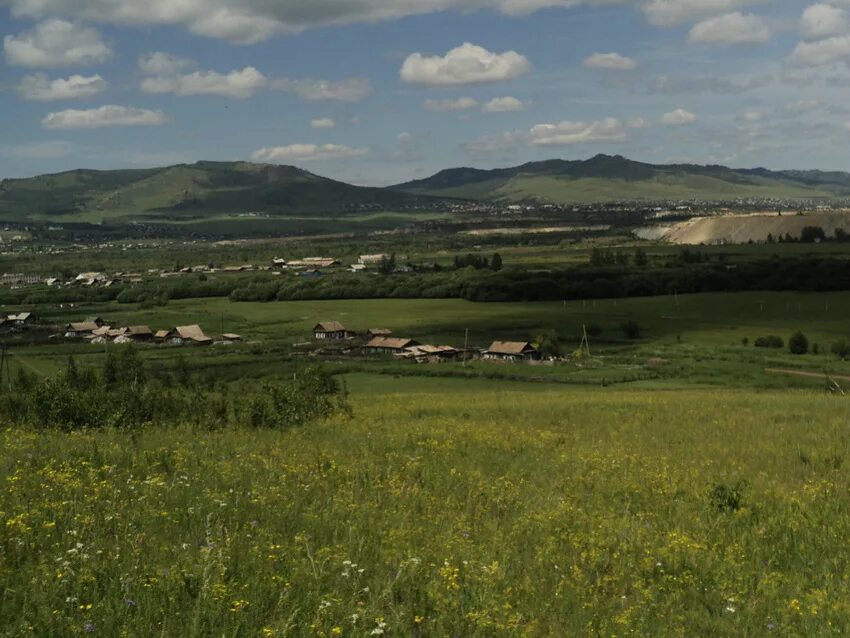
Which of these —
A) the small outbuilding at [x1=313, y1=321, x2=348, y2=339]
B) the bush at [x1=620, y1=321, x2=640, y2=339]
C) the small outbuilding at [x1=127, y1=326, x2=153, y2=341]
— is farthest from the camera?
the small outbuilding at [x1=127, y1=326, x2=153, y2=341]

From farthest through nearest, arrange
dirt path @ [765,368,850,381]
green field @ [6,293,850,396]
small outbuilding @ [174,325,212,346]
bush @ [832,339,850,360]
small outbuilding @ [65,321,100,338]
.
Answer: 1. small outbuilding @ [65,321,100,338]
2. small outbuilding @ [174,325,212,346]
3. bush @ [832,339,850,360]
4. green field @ [6,293,850,396]
5. dirt path @ [765,368,850,381]

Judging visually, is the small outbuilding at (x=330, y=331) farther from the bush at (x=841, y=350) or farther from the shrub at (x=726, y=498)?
the shrub at (x=726, y=498)

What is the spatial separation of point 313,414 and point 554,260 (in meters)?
147

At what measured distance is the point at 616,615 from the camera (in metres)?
7.03

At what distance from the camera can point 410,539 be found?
28.2ft

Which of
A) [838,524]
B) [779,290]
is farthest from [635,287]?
[838,524]

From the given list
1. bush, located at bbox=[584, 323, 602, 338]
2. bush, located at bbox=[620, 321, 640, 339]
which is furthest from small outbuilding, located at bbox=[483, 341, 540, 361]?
bush, located at bbox=[620, 321, 640, 339]

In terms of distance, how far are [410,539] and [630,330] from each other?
75.3m

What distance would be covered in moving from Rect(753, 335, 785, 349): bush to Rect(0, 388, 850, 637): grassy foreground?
61227 millimetres

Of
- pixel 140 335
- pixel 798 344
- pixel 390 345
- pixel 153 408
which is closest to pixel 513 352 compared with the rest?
Result: pixel 390 345

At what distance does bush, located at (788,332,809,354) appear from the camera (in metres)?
67.8

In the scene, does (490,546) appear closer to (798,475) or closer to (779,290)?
(798,475)

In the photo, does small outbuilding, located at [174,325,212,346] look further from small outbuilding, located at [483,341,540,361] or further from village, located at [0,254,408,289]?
village, located at [0,254,408,289]

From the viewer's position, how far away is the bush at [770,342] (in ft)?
235
